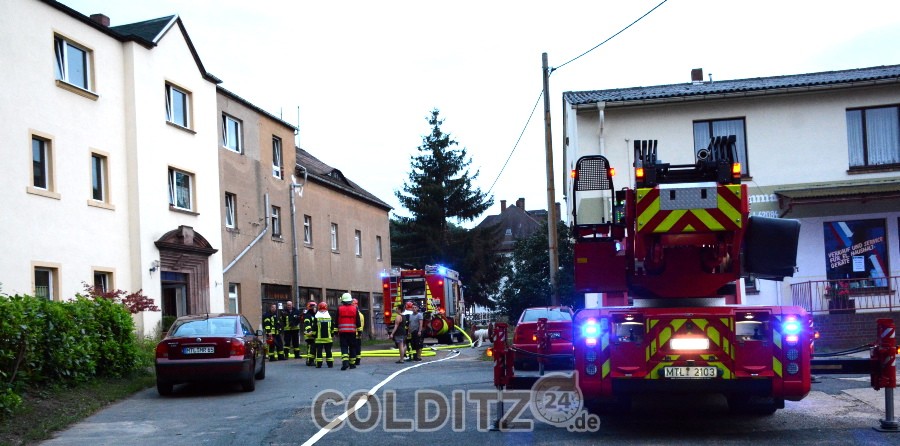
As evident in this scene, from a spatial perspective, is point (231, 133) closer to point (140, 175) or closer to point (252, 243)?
point (252, 243)

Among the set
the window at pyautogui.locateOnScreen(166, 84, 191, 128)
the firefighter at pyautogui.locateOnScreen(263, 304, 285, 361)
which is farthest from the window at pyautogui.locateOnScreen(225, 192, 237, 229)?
the firefighter at pyautogui.locateOnScreen(263, 304, 285, 361)

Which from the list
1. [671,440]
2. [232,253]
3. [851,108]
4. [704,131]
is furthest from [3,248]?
[851,108]

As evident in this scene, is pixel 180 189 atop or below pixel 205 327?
atop

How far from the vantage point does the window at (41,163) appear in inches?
795

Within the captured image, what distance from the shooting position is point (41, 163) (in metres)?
20.5

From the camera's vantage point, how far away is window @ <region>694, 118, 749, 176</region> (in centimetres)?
2427

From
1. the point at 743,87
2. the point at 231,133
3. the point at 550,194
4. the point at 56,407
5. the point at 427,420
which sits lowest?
the point at 427,420

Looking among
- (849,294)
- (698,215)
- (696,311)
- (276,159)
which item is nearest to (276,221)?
(276,159)

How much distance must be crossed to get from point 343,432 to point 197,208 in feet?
58.6

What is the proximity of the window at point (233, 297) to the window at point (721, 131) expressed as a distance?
1453cm

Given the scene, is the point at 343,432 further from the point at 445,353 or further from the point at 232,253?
the point at 232,253

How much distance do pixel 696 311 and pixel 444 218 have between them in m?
52.3

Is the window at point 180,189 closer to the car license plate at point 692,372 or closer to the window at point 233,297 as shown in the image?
the window at point 233,297

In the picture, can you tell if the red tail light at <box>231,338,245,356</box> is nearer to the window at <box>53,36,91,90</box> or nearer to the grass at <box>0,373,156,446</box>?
the grass at <box>0,373,156,446</box>
